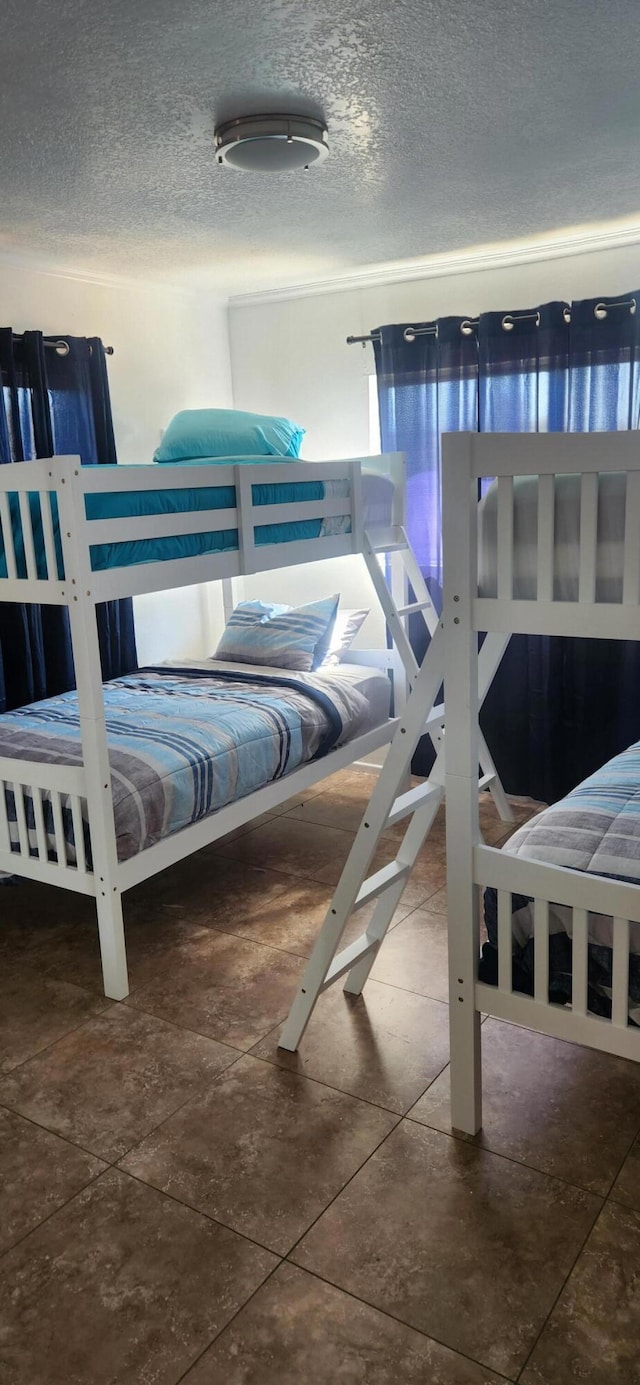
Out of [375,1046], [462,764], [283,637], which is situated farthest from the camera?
[283,637]

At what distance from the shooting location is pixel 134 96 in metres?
2.12

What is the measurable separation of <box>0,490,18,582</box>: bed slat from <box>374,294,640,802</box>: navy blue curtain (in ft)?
A: 7.00

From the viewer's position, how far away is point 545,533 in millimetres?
1748

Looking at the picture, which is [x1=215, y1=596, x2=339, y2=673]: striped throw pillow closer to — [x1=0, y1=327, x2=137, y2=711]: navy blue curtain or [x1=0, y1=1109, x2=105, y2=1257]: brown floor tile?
[x1=0, y1=327, x2=137, y2=711]: navy blue curtain

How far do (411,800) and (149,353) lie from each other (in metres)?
2.82

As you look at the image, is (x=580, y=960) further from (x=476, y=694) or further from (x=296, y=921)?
(x=296, y=921)

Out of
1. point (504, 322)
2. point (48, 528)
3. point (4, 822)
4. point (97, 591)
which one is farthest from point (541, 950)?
point (504, 322)

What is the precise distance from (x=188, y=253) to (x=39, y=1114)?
3054 mm

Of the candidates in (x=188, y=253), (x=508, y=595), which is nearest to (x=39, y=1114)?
(x=508, y=595)

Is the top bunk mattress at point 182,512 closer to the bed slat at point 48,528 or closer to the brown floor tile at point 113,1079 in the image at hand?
the bed slat at point 48,528

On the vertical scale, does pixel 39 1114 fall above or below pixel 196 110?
below

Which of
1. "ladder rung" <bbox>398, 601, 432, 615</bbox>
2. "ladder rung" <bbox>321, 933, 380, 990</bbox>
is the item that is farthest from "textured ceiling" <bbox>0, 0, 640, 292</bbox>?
"ladder rung" <bbox>321, 933, 380, 990</bbox>

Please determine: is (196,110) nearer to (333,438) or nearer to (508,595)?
(508,595)

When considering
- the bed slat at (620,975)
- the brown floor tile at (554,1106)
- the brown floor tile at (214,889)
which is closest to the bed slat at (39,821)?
the brown floor tile at (214,889)
